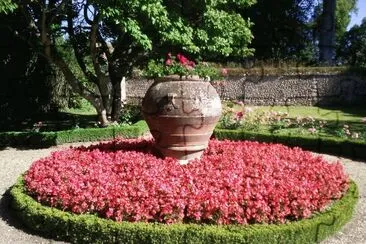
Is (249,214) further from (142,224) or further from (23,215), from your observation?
(23,215)

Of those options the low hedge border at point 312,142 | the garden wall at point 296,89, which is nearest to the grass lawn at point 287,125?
the low hedge border at point 312,142

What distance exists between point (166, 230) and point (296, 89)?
59.6ft

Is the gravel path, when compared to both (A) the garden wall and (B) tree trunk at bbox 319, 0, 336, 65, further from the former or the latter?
(B) tree trunk at bbox 319, 0, 336, 65

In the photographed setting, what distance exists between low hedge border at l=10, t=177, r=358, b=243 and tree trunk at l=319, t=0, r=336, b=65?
21.7 meters

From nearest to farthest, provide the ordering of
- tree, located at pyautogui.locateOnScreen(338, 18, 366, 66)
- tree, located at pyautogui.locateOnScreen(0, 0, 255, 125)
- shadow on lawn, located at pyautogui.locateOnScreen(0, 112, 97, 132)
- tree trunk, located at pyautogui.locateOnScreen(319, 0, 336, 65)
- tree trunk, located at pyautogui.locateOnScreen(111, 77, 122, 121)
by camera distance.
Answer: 1. tree, located at pyautogui.locateOnScreen(0, 0, 255, 125)
2. shadow on lawn, located at pyautogui.locateOnScreen(0, 112, 97, 132)
3. tree trunk, located at pyautogui.locateOnScreen(111, 77, 122, 121)
4. tree trunk, located at pyautogui.locateOnScreen(319, 0, 336, 65)
5. tree, located at pyautogui.locateOnScreen(338, 18, 366, 66)

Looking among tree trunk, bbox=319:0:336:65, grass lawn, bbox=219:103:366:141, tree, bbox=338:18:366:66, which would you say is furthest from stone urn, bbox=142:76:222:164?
tree, bbox=338:18:366:66

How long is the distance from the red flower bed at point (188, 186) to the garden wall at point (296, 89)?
14.7 meters

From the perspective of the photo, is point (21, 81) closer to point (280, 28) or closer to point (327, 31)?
point (327, 31)

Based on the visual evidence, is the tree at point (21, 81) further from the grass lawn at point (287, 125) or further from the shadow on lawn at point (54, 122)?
the grass lawn at point (287, 125)

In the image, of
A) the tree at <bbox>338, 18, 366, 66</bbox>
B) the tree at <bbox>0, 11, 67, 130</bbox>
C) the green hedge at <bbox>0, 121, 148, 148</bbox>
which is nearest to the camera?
the green hedge at <bbox>0, 121, 148, 148</bbox>

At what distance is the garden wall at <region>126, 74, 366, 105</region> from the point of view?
71.9 feet

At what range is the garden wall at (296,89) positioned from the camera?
2191cm

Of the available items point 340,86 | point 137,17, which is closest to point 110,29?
point 137,17

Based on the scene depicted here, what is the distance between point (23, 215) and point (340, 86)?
19009 mm
